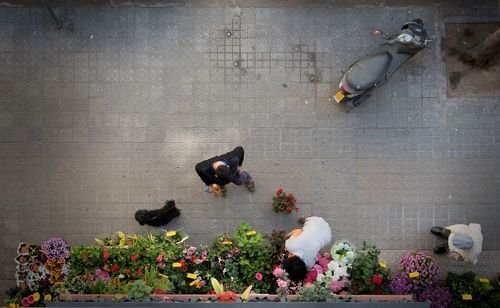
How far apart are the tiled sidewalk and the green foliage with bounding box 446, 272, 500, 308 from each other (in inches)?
25.6

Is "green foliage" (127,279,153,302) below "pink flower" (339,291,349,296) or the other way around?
the other way around

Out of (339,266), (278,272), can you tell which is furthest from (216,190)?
(339,266)

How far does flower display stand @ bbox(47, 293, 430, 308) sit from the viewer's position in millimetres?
7145

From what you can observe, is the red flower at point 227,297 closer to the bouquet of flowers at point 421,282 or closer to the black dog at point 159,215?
the black dog at point 159,215

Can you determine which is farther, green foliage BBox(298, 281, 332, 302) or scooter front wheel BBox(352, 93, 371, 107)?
scooter front wheel BBox(352, 93, 371, 107)

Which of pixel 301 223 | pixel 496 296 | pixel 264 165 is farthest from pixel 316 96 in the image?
pixel 496 296

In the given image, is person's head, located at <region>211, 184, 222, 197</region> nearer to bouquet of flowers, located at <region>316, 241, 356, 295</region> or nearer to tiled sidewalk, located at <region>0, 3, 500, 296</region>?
tiled sidewalk, located at <region>0, 3, 500, 296</region>

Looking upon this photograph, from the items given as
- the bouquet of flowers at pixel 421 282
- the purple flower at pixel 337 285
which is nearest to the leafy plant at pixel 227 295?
the purple flower at pixel 337 285

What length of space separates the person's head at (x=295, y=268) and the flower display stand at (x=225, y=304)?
32cm

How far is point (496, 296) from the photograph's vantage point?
846 centimetres

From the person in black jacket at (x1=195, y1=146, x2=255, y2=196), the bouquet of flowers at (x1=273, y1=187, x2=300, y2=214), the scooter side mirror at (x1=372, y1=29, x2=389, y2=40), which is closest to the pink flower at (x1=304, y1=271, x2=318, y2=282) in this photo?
the bouquet of flowers at (x1=273, y1=187, x2=300, y2=214)

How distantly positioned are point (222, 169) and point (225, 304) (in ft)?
6.37

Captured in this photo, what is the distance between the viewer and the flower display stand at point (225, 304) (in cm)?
714

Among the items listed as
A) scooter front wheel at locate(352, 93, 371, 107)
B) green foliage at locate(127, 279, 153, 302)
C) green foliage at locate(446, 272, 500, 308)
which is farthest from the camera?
scooter front wheel at locate(352, 93, 371, 107)
